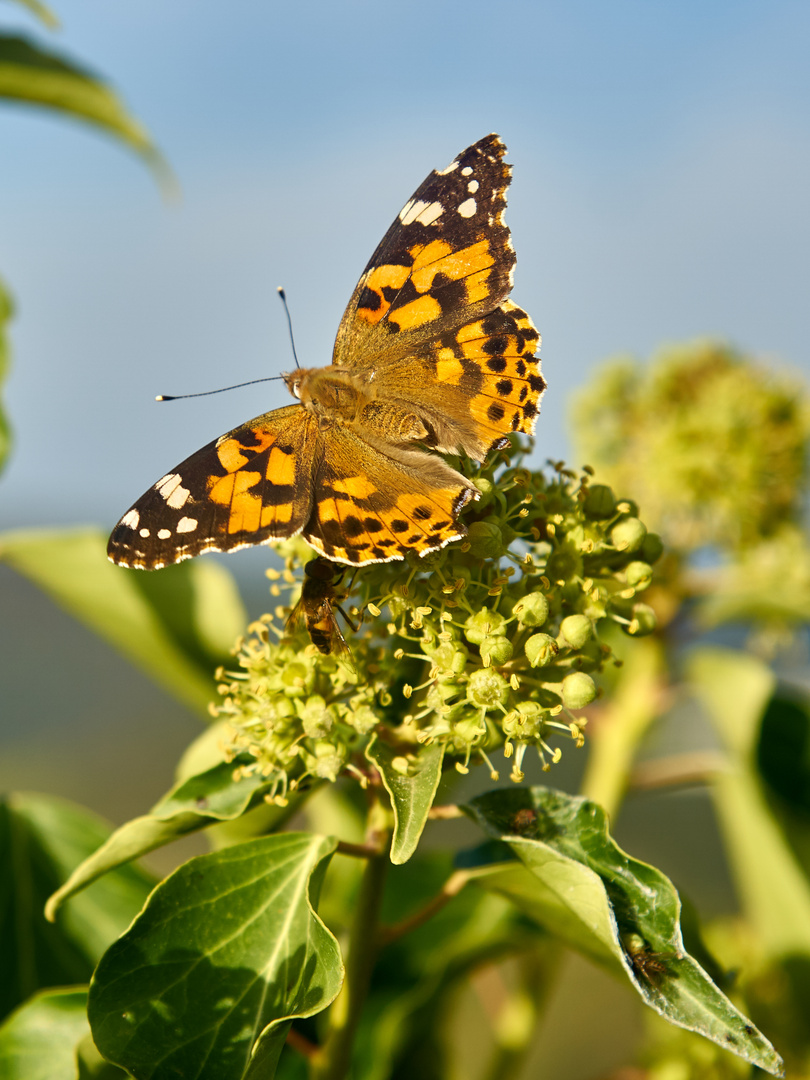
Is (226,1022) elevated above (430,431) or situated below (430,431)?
below

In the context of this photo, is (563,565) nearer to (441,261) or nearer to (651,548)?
(651,548)

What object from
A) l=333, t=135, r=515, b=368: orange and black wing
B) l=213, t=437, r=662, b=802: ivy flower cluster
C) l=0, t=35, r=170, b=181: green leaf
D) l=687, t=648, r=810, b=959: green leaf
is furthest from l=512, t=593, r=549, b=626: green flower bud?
l=0, t=35, r=170, b=181: green leaf

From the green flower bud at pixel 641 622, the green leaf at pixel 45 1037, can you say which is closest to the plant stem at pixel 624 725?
the green flower bud at pixel 641 622

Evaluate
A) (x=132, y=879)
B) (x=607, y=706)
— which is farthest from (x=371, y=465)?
(x=607, y=706)

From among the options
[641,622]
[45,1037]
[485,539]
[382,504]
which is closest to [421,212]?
[382,504]

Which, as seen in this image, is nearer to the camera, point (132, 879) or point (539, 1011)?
point (132, 879)

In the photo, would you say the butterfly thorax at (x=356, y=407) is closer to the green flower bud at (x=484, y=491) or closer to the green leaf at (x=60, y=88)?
the green flower bud at (x=484, y=491)

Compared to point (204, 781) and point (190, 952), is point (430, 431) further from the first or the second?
point (190, 952)
